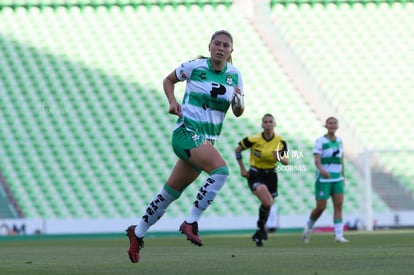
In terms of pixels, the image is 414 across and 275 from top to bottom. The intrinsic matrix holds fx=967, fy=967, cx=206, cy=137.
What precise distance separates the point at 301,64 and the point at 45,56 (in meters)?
6.56

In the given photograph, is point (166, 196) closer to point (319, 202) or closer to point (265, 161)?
point (265, 161)

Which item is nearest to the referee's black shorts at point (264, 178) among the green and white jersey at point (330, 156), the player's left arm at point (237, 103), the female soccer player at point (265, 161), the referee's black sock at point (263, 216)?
the female soccer player at point (265, 161)

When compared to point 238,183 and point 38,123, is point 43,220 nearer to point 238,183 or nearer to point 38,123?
point 38,123

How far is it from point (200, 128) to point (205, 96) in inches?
10.6

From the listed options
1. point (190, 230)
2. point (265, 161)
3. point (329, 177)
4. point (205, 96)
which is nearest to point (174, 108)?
point (205, 96)

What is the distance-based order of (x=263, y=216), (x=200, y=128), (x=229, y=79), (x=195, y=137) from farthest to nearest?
(x=263, y=216) < (x=229, y=79) < (x=200, y=128) < (x=195, y=137)

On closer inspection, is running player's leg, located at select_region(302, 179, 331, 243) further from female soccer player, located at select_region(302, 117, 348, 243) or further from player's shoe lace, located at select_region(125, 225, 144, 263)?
player's shoe lace, located at select_region(125, 225, 144, 263)

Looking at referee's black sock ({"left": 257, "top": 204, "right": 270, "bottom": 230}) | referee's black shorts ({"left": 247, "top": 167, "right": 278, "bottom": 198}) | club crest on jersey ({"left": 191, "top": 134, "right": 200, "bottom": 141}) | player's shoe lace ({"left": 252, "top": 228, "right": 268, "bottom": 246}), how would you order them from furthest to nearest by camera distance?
referee's black shorts ({"left": 247, "top": 167, "right": 278, "bottom": 198}) < referee's black sock ({"left": 257, "top": 204, "right": 270, "bottom": 230}) < player's shoe lace ({"left": 252, "top": 228, "right": 268, "bottom": 246}) < club crest on jersey ({"left": 191, "top": 134, "right": 200, "bottom": 141})

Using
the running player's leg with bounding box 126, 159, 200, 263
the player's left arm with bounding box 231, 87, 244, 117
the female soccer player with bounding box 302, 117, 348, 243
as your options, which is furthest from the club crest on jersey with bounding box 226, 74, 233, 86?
the female soccer player with bounding box 302, 117, 348, 243

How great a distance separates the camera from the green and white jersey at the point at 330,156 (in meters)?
15.0

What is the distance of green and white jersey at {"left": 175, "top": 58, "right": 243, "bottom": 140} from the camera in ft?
25.3

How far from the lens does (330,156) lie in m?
15.1

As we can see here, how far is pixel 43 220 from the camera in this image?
73.5ft

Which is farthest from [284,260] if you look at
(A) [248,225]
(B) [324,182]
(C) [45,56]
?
(C) [45,56]
